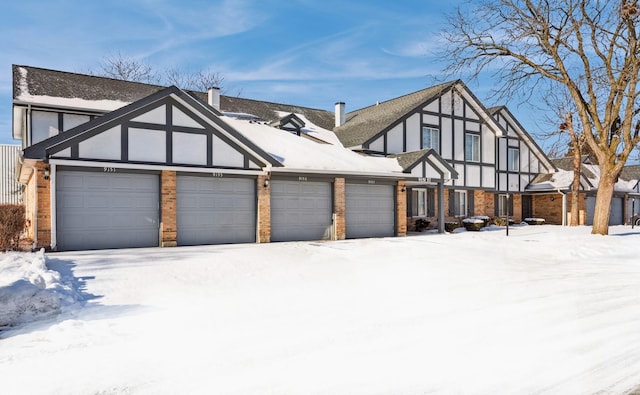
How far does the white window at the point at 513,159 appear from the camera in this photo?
1112 inches

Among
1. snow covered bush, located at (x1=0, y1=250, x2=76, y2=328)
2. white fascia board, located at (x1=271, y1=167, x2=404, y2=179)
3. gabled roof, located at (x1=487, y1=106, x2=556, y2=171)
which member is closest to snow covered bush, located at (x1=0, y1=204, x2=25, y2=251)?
snow covered bush, located at (x1=0, y1=250, x2=76, y2=328)

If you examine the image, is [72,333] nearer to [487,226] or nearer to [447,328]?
[447,328]

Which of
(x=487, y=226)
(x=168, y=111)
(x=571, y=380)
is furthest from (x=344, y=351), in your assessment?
(x=487, y=226)

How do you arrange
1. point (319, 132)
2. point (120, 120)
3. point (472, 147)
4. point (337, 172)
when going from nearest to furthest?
1. point (120, 120)
2. point (337, 172)
3. point (319, 132)
4. point (472, 147)

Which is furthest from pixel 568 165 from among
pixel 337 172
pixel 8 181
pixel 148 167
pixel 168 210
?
pixel 8 181

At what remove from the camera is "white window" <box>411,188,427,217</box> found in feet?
75.0

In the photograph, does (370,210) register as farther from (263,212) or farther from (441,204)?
(263,212)

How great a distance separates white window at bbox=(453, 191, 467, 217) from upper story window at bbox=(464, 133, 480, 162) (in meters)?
2.17

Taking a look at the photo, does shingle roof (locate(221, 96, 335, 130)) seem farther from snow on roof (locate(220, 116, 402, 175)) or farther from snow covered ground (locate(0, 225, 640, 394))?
snow covered ground (locate(0, 225, 640, 394))

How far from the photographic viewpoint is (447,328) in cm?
590

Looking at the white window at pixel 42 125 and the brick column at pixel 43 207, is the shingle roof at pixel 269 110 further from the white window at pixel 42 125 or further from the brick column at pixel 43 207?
the brick column at pixel 43 207

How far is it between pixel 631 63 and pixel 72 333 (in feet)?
70.8

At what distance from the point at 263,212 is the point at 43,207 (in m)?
6.69

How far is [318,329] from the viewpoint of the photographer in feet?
19.1
